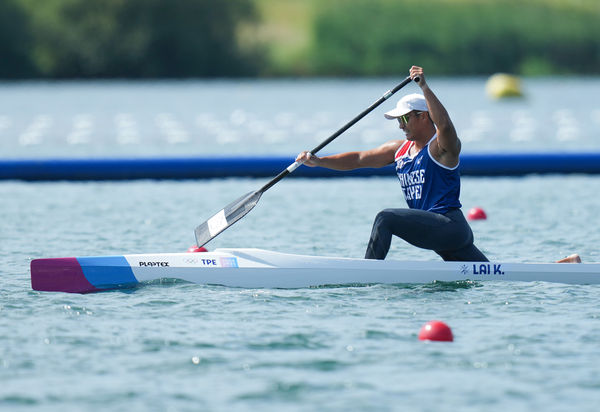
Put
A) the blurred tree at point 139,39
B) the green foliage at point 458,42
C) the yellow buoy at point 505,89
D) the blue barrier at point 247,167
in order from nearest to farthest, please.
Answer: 1. the blue barrier at point 247,167
2. the yellow buoy at point 505,89
3. the green foliage at point 458,42
4. the blurred tree at point 139,39

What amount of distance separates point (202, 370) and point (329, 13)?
6457 cm

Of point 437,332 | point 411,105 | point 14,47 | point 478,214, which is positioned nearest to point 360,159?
point 411,105

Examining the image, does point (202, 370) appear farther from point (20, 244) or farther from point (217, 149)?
point (217, 149)

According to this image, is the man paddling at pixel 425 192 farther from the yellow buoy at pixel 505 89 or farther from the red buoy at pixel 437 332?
the yellow buoy at pixel 505 89

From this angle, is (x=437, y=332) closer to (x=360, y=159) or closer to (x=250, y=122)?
(x=360, y=159)

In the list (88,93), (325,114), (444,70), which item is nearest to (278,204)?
(325,114)

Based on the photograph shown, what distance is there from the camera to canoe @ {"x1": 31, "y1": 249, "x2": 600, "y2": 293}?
801 centimetres

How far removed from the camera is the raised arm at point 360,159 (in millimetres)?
8445

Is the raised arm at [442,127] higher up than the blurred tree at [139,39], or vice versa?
the blurred tree at [139,39]

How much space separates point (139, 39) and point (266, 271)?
59.1 meters

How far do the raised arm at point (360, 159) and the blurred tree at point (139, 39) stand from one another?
190 feet

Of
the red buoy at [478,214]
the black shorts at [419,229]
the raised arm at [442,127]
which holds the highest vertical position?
the raised arm at [442,127]

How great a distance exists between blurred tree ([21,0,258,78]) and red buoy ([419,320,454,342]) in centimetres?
6027

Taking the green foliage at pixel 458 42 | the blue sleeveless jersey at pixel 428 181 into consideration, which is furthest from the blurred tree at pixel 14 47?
the blue sleeveless jersey at pixel 428 181
